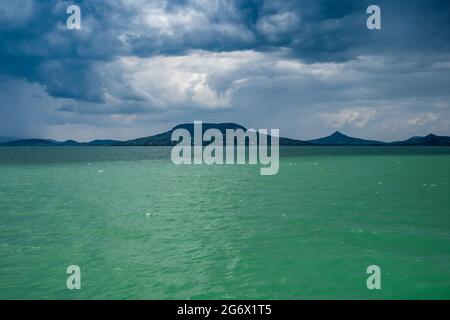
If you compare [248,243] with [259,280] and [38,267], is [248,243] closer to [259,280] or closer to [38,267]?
[259,280]

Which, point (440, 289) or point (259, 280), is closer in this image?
point (440, 289)

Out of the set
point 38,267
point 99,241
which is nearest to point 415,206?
point 99,241

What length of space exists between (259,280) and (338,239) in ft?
29.9

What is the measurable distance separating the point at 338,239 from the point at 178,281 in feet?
40.8

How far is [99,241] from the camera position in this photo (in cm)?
2425

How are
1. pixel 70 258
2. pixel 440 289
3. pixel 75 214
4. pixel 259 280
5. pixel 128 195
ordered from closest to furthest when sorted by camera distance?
pixel 440 289 < pixel 259 280 < pixel 70 258 < pixel 75 214 < pixel 128 195

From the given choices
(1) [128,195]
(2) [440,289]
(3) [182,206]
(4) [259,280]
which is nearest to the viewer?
(2) [440,289]

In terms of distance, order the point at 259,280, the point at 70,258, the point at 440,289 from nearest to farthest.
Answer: the point at 440,289 < the point at 259,280 < the point at 70,258

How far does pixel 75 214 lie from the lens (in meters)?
33.8

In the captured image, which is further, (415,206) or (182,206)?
(182,206)
